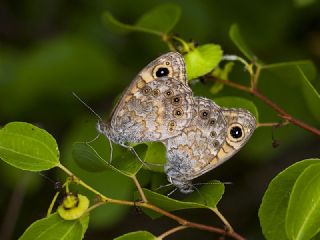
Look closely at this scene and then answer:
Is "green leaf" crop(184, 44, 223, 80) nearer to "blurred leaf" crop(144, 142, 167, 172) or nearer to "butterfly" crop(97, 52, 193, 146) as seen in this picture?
"butterfly" crop(97, 52, 193, 146)

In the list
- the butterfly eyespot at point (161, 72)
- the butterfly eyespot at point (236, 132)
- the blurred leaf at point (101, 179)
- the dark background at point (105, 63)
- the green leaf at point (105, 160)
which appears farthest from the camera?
the dark background at point (105, 63)

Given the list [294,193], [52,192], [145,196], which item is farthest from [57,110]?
[294,193]

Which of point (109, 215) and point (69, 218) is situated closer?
point (69, 218)

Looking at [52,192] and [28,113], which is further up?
[28,113]

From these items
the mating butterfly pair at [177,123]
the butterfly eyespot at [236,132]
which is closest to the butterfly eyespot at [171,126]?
the mating butterfly pair at [177,123]

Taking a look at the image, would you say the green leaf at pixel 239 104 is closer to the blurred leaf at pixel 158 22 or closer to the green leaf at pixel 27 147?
the blurred leaf at pixel 158 22

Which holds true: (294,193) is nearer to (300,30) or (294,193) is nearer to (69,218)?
(69,218)

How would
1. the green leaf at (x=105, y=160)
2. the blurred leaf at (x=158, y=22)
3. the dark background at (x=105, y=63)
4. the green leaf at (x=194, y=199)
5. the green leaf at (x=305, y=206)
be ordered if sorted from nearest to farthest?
the green leaf at (x=305, y=206), the green leaf at (x=194, y=199), the green leaf at (x=105, y=160), the blurred leaf at (x=158, y=22), the dark background at (x=105, y=63)
